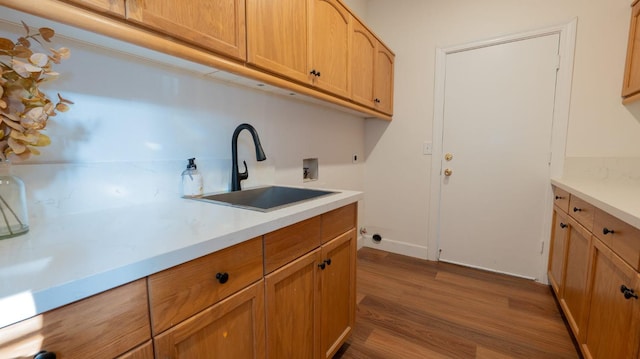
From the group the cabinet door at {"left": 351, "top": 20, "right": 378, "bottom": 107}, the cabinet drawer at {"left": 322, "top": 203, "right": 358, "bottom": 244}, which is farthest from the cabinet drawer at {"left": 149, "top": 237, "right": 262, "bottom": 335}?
the cabinet door at {"left": 351, "top": 20, "right": 378, "bottom": 107}

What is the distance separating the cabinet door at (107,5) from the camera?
26.5 inches

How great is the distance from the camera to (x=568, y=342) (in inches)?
58.0

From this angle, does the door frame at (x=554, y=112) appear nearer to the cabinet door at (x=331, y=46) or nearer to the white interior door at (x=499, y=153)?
the white interior door at (x=499, y=153)

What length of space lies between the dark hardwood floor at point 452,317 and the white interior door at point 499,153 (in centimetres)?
26

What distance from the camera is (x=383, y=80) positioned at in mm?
2375

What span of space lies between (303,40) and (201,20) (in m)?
0.57

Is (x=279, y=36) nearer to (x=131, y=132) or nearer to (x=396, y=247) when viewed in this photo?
(x=131, y=132)

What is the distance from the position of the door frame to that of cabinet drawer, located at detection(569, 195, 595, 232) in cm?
61

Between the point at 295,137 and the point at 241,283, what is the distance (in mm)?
1218

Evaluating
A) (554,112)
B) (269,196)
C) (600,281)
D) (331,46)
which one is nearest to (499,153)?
(554,112)

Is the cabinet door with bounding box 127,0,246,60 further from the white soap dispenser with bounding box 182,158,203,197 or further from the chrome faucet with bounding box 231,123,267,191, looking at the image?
the white soap dispenser with bounding box 182,158,203,197

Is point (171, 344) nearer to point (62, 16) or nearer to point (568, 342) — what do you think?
point (62, 16)

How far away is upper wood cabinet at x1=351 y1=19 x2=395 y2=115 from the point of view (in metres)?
1.87

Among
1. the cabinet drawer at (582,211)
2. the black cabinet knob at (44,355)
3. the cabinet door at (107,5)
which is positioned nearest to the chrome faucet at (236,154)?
the cabinet door at (107,5)
